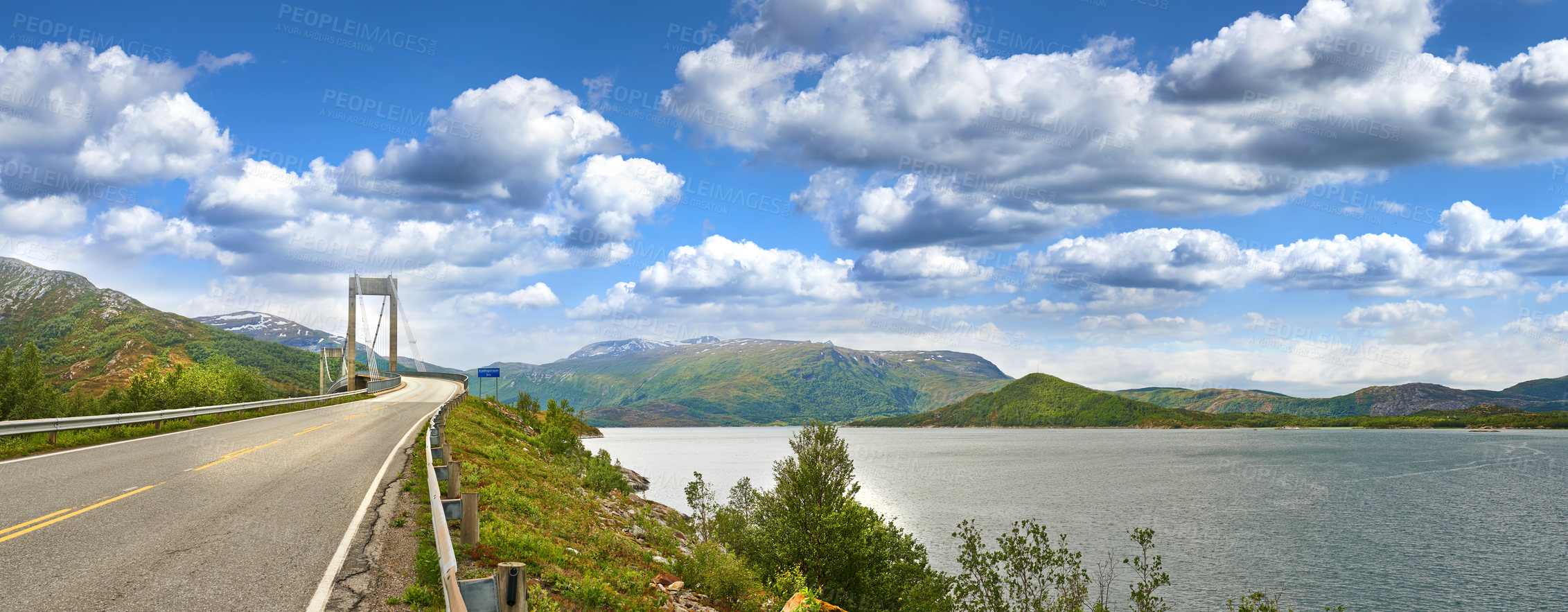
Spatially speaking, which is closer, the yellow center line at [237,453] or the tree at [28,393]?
the yellow center line at [237,453]

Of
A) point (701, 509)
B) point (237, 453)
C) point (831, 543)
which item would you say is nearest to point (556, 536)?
point (237, 453)

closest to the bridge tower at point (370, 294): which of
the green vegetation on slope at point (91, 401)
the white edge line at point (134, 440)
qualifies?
the green vegetation on slope at point (91, 401)

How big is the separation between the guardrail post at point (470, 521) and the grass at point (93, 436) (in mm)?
18613

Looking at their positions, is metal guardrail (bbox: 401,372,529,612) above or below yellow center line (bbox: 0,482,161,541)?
above

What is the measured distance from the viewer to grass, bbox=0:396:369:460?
22422 millimetres

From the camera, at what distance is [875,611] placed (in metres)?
35.3

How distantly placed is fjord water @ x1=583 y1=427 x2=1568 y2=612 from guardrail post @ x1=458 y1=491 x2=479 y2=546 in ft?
133

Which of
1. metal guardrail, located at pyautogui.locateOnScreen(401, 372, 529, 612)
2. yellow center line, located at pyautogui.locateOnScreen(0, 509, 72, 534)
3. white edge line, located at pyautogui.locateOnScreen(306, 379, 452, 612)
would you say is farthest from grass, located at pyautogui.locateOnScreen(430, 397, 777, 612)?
yellow center line, located at pyautogui.locateOnScreen(0, 509, 72, 534)

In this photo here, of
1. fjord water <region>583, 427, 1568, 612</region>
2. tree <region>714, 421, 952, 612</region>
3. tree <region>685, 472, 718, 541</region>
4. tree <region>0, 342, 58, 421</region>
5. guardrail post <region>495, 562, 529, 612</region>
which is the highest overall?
guardrail post <region>495, 562, 529, 612</region>

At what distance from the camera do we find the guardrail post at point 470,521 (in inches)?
484

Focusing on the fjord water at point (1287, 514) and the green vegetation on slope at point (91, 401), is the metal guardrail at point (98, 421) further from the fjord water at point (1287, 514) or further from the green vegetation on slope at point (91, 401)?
the fjord water at point (1287, 514)

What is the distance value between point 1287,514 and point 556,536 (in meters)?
83.5

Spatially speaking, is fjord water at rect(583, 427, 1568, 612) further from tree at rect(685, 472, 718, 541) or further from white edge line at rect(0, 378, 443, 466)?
white edge line at rect(0, 378, 443, 466)

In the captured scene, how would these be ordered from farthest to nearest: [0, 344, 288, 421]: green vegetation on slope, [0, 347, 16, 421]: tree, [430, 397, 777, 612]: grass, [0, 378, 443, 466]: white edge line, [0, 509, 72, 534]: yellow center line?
[0, 347, 16, 421]: tree → [0, 344, 288, 421]: green vegetation on slope → [0, 378, 443, 466]: white edge line → [430, 397, 777, 612]: grass → [0, 509, 72, 534]: yellow center line
